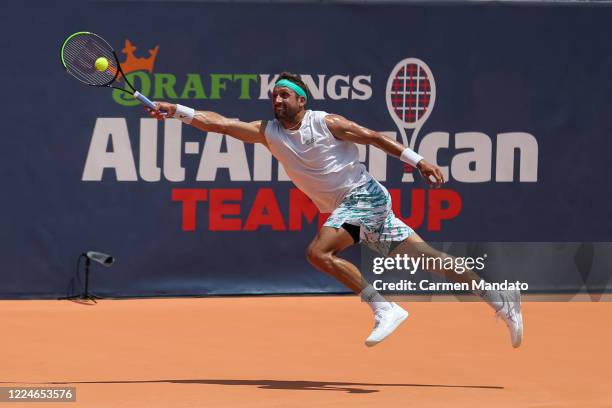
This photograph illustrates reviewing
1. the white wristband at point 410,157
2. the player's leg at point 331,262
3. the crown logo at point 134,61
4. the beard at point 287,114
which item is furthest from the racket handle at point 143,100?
the crown logo at point 134,61

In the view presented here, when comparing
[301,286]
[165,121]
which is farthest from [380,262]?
[165,121]

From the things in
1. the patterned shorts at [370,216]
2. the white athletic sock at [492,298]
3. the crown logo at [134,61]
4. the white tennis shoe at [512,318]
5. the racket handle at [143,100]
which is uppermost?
the crown logo at [134,61]

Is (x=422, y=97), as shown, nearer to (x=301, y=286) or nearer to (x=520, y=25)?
(x=520, y=25)

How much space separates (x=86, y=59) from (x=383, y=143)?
6.73 ft

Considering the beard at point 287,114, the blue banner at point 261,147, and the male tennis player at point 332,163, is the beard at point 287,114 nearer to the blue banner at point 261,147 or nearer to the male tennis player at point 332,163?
the male tennis player at point 332,163

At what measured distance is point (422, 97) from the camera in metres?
10.7

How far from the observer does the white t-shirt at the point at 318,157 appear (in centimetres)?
759

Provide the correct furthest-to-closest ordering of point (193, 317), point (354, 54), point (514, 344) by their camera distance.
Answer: point (354, 54) < point (193, 317) < point (514, 344)

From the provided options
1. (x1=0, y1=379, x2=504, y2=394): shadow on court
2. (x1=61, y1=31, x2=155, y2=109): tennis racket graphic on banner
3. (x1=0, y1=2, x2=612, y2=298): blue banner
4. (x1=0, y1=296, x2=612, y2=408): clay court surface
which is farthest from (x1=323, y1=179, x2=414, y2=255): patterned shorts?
(x1=0, y1=2, x2=612, y2=298): blue banner

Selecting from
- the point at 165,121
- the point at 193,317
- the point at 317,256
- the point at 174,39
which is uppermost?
the point at 174,39

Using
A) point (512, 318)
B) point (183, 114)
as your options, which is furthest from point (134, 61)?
point (512, 318)

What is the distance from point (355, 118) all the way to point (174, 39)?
1.57 m

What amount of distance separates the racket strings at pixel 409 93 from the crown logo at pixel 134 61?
1.94 metres

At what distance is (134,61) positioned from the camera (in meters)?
10.2
